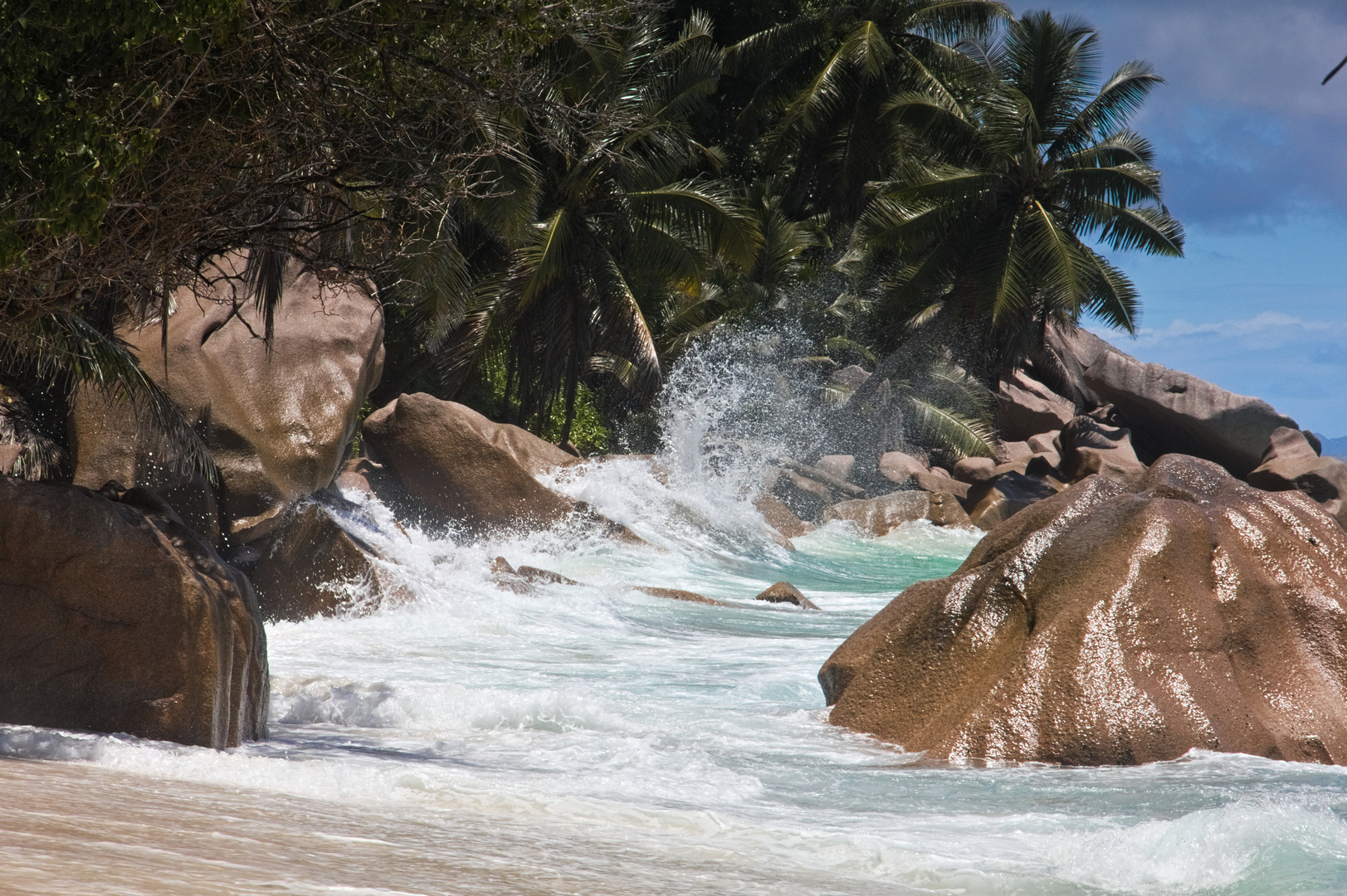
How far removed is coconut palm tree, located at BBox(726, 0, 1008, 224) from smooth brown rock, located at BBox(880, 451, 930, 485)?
576cm

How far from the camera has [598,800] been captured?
14.2 ft

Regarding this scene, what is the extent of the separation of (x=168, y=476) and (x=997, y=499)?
1695 cm

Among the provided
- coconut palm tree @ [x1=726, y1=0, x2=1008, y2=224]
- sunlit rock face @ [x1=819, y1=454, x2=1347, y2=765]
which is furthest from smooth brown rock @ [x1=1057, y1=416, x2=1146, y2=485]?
sunlit rock face @ [x1=819, y1=454, x2=1347, y2=765]

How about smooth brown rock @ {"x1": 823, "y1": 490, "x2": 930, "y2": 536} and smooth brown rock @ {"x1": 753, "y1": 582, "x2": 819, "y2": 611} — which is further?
smooth brown rock @ {"x1": 823, "y1": 490, "x2": 930, "y2": 536}

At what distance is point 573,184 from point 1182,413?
49.9ft

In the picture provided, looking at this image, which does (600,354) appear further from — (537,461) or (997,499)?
(537,461)

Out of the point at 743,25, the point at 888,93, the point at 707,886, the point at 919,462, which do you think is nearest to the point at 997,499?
the point at 919,462

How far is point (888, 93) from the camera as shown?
85.8ft

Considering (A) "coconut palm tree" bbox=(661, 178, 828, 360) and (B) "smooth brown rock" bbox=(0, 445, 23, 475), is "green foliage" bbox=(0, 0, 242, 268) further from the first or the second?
(A) "coconut palm tree" bbox=(661, 178, 828, 360)

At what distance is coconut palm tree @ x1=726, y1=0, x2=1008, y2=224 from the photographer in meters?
24.9

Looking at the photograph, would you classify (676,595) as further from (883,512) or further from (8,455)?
(883,512)

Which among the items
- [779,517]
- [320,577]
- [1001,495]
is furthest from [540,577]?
[1001,495]

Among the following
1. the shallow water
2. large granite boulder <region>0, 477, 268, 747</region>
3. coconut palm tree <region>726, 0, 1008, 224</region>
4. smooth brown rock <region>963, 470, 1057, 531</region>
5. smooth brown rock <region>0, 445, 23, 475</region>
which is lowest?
the shallow water

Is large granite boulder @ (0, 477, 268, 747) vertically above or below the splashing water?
above
